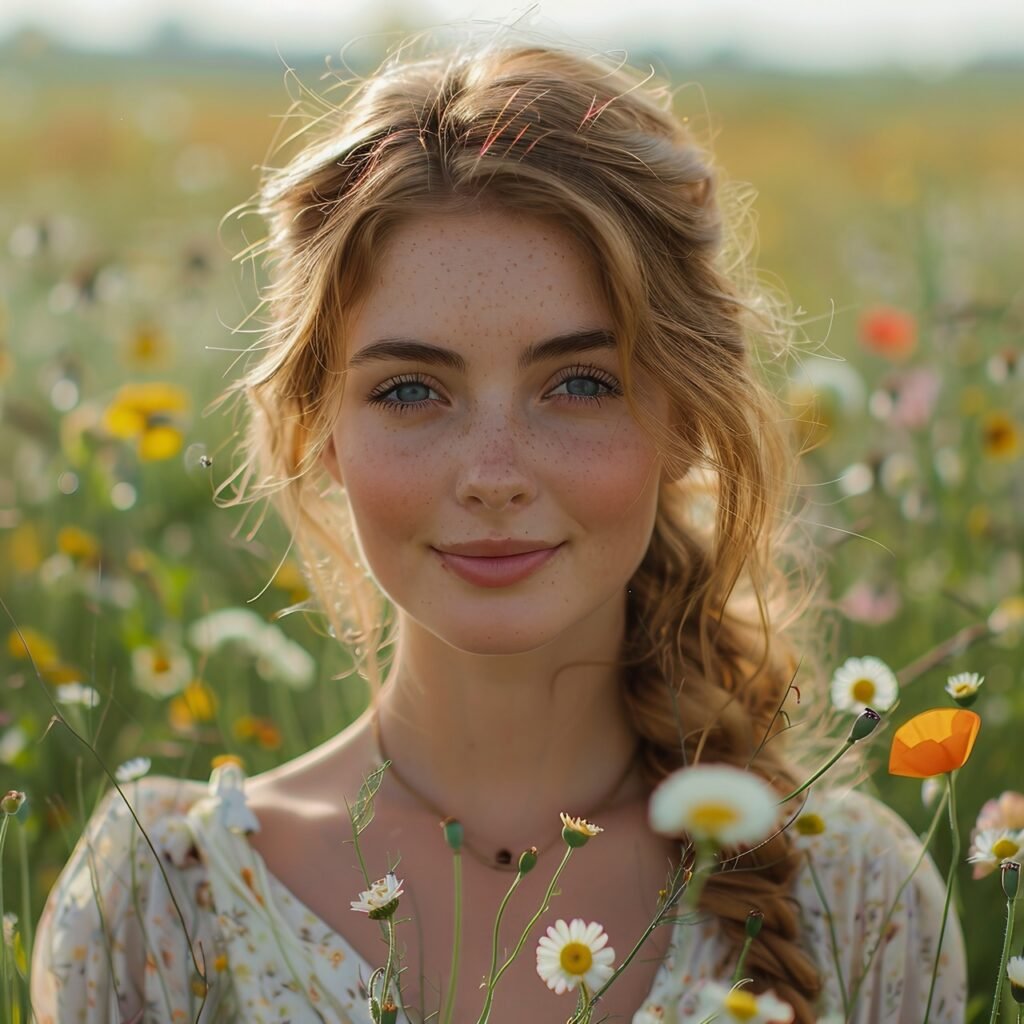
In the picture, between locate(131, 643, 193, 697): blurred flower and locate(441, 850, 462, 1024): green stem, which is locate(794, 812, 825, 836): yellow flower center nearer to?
locate(441, 850, 462, 1024): green stem

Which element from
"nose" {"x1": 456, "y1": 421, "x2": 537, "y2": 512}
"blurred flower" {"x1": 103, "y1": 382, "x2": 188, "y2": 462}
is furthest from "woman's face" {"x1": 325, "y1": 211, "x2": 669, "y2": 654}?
"blurred flower" {"x1": 103, "y1": 382, "x2": 188, "y2": 462}

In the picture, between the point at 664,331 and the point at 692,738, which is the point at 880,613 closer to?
the point at 692,738

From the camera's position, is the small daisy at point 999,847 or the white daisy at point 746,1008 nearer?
the white daisy at point 746,1008

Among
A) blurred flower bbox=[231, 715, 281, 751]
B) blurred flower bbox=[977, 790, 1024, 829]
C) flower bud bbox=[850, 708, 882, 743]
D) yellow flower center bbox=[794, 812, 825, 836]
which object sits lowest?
yellow flower center bbox=[794, 812, 825, 836]

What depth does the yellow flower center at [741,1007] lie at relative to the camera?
0.80 metres

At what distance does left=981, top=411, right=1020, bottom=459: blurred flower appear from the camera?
2.65 meters

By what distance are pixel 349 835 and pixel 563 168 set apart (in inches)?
31.4

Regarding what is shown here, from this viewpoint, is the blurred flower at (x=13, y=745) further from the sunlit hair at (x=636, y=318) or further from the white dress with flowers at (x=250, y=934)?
the sunlit hair at (x=636, y=318)

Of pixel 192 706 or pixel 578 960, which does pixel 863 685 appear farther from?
pixel 192 706

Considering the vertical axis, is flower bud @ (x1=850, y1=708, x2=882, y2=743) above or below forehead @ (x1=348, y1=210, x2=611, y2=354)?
below

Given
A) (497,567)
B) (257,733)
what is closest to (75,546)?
(257,733)

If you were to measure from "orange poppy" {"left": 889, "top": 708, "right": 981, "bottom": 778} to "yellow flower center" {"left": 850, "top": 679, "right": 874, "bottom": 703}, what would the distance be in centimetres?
24

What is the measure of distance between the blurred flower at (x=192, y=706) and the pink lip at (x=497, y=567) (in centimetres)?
65

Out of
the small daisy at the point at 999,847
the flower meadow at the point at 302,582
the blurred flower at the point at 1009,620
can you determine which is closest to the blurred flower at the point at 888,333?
the flower meadow at the point at 302,582
